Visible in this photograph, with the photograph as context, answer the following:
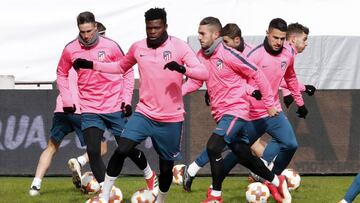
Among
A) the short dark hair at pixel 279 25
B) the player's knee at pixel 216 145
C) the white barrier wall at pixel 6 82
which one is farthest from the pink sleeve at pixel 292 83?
the white barrier wall at pixel 6 82

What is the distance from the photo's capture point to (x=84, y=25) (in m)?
11.6

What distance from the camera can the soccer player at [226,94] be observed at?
11.5 m

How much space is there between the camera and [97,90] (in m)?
11.9

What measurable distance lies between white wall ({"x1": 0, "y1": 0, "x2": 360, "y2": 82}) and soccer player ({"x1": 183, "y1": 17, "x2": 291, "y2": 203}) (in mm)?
11259

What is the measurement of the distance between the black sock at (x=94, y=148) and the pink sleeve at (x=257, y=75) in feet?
6.07

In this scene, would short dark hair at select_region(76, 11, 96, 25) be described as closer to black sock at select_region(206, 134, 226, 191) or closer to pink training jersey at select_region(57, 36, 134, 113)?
pink training jersey at select_region(57, 36, 134, 113)

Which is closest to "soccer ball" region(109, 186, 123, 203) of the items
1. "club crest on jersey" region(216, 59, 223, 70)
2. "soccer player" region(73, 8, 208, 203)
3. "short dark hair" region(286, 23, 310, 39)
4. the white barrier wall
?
"soccer player" region(73, 8, 208, 203)

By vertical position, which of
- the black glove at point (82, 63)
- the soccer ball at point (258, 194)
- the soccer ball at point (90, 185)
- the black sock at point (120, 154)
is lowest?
the soccer ball at point (90, 185)

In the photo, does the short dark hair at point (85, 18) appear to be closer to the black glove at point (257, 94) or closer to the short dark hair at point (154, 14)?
the short dark hair at point (154, 14)

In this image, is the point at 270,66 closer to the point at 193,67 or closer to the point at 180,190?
the point at 193,67

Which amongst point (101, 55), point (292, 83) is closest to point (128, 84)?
point (101, 55)

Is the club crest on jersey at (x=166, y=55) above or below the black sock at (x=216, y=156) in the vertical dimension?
above

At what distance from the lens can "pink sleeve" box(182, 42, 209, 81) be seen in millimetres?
10211

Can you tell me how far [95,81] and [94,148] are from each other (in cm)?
89
